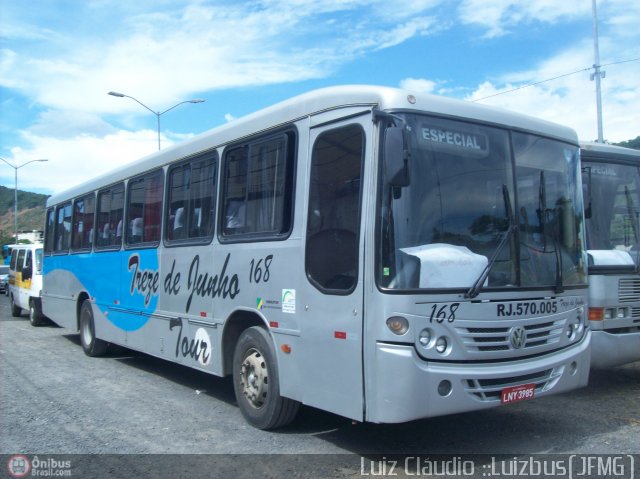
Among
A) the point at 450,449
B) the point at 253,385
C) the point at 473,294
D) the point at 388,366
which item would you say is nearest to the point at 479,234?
the point at 473,294

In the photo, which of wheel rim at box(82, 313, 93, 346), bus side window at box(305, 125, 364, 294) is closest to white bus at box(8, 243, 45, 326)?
wheel rim at box(82, 313, 93, 346)

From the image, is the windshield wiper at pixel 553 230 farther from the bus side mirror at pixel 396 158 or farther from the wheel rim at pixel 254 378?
the wheel rim at pixel 254 378

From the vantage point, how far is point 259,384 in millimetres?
6180

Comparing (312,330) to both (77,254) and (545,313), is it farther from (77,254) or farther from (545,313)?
(77,254)

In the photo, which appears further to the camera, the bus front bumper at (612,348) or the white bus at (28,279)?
the white bus at (28,279)

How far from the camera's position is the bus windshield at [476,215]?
16.0 feet

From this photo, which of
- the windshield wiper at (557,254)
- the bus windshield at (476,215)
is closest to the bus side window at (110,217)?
the bus windshield at (476,215)

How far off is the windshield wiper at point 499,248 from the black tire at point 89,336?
802 centimetres

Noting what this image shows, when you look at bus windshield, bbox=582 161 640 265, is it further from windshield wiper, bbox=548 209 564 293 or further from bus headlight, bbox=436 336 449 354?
bus headlight, bbox=436 336 449 354

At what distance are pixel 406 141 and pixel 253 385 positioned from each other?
298 centimetres

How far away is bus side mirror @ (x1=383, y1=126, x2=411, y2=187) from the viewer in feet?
15.5

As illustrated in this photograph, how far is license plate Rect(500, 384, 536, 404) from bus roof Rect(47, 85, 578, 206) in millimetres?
2338

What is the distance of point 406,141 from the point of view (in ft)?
16.1

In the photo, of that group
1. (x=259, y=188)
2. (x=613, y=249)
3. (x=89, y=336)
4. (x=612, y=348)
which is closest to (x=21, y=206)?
(x=89, y=336)
